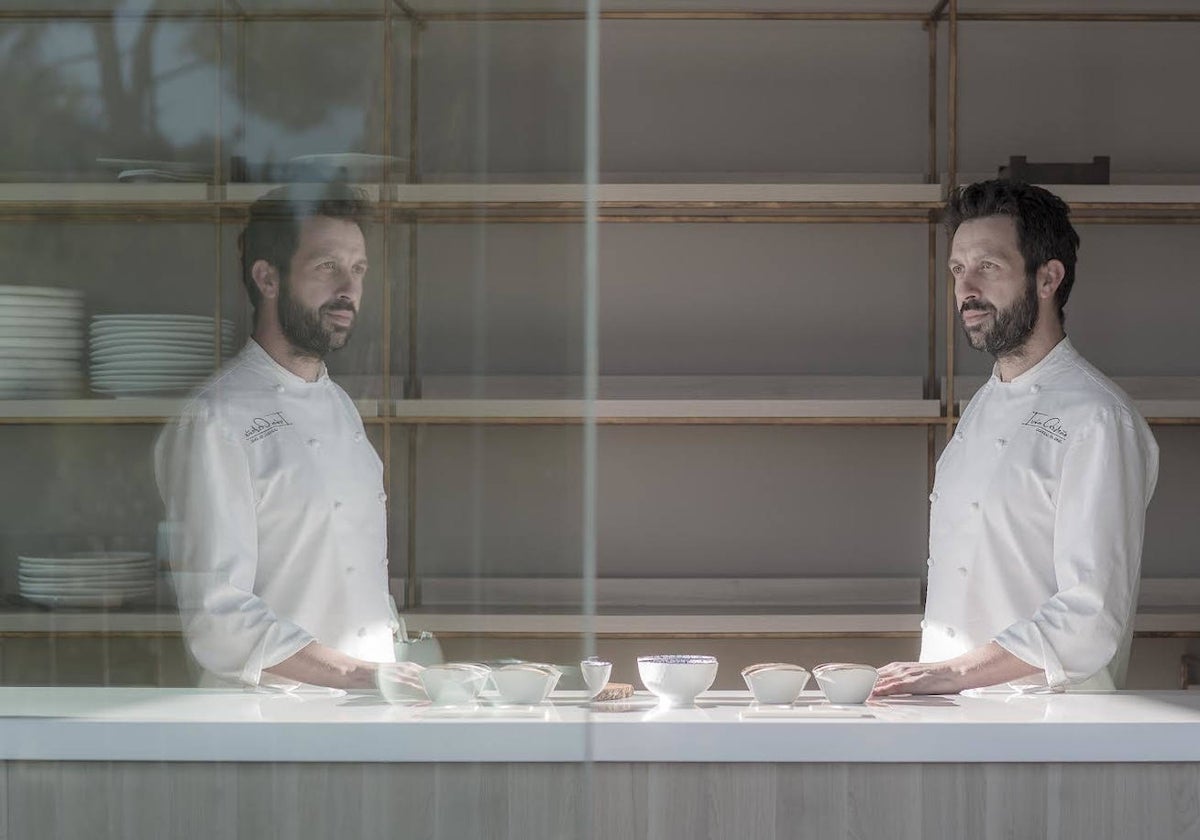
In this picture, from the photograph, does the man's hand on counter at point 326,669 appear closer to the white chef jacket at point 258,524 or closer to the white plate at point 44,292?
the white chef jacket at point 258,524

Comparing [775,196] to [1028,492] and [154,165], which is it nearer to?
[1028,492]

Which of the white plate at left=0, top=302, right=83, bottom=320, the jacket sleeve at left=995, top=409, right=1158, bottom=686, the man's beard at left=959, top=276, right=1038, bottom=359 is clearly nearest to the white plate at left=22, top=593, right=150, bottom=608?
the white plate at left=0, top=302, right=83, bottom=320

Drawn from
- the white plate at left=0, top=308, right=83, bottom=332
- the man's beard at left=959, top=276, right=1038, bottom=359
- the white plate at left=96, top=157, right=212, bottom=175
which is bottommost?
the white plate at left=0, top=308, right=83, bottom=332

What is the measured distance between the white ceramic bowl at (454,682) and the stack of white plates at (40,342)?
173mm

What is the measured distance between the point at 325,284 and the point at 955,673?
1.38 m

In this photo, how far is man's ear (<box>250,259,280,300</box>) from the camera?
1.65 ft

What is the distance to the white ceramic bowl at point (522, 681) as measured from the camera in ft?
1.77

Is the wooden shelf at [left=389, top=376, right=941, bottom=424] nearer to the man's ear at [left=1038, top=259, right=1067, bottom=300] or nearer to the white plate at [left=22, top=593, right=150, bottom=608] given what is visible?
the man's ear at [left=1038, top=259, right=1067, bottom=300]

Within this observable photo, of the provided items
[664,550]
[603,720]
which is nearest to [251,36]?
[603,720]

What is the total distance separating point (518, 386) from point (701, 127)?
8.76 ft

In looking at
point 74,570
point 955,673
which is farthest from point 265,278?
point 955,673

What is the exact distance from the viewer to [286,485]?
510 mm

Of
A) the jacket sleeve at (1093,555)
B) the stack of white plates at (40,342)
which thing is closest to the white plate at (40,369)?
the stack of white plates at (40,342)

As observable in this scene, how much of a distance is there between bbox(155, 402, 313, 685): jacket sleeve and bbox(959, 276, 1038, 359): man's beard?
71.4 inches
